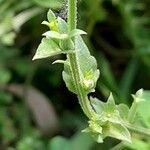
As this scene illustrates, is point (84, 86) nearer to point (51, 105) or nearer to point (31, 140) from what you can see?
point (31, 140)

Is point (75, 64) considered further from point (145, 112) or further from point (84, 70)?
point (145, 112)

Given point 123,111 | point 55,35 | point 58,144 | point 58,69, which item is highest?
point 55,35

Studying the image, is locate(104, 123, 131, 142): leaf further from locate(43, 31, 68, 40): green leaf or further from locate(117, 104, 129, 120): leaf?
locate(43, 31, 68, 40): green leaf

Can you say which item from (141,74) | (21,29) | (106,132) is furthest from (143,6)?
(106,132)

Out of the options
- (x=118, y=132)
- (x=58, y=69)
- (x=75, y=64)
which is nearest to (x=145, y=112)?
(x=118, y=132)

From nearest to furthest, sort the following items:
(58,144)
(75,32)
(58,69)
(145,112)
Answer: (75,32) < (145,112) < (58,144) < (58,69)

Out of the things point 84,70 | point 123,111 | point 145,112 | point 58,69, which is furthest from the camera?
point 58,69

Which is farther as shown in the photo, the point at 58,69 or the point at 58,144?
the point at 58,69
